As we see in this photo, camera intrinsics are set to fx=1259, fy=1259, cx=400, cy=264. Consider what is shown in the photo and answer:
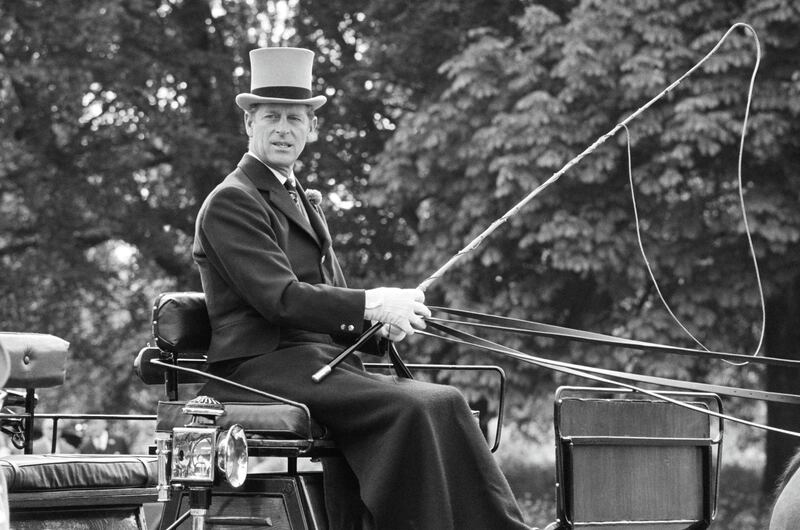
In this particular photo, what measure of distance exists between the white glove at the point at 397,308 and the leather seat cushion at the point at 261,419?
1.18ft

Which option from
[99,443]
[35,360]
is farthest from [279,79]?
[99,443]

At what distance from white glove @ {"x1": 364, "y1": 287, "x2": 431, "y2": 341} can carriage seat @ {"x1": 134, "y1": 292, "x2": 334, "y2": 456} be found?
0.36 meters

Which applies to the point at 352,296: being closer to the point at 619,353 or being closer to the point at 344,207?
the point at 619,353

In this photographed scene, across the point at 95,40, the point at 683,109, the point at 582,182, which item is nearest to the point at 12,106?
the point at 95,40

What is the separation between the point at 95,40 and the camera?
1147 centimetres

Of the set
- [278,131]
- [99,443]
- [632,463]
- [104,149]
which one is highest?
[104,149]

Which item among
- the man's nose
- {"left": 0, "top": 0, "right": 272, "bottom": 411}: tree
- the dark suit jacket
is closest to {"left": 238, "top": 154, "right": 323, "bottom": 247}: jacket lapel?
the dark suit jacket

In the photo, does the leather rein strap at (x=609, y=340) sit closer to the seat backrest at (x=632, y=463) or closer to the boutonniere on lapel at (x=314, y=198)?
the seat backrest at (x=632, y=463)

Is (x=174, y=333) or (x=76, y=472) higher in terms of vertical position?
(x=174, y=333)

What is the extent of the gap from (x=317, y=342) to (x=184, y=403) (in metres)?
0.46

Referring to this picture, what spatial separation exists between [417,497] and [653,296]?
24.1 feet

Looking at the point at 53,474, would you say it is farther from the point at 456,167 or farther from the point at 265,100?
the point at 456,167

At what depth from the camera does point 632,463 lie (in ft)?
12.8

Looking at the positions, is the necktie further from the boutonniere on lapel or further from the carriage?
the carriage
